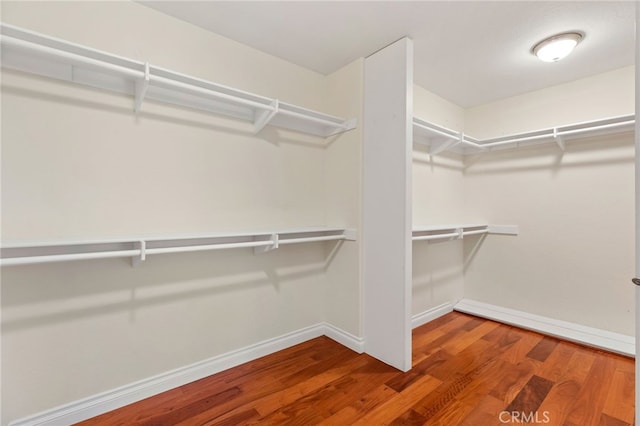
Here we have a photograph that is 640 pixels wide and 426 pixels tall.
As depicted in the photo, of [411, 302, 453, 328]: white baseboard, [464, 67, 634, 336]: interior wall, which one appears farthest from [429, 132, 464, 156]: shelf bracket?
[411, 302, 453, 328]: white baseboard

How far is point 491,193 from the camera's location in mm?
3242

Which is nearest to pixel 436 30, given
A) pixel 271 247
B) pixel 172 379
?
pixel 271 247

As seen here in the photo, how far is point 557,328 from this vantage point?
104 inches

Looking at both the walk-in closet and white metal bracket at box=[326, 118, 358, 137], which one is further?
white metal bracket at box=[326, 118, 358, 137]

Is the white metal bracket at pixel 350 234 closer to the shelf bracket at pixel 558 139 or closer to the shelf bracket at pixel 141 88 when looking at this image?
the shelf bracket at pixel 141 88

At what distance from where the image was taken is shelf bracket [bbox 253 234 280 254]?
2.04 m

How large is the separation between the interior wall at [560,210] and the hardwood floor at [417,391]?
22.5 inches

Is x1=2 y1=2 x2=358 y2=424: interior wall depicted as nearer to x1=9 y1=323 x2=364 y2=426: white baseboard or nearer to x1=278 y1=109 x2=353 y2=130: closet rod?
x1=9 y1=323 x2=364 y2=426: white baseboard

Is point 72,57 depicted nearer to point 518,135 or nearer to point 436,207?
point 436,207

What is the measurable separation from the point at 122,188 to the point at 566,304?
12.5 feet

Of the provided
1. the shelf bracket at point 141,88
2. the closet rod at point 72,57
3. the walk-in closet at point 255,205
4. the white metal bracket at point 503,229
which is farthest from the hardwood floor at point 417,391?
the closet rod at point 72,57

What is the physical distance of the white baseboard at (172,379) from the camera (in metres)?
1.50

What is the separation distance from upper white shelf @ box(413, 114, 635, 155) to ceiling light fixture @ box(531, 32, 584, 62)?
0.67 m

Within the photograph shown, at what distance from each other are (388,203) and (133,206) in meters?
1.70
